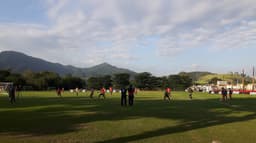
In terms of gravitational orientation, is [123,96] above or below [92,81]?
below

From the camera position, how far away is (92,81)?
158875 millimetres

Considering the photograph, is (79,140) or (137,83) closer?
(79,140)

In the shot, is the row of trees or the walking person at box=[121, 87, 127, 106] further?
the row of trees

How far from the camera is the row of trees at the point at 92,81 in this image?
428 ft

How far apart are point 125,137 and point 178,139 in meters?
2.01

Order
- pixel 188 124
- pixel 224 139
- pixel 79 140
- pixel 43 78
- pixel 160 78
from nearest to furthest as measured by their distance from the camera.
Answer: pixel 79 140
pixel 224 139
pixel 188 124
pixel 43 78
pixel 160 78

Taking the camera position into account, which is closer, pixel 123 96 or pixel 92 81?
pixel 123 96

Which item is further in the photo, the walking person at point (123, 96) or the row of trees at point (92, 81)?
the row of trees at point (92, 81)

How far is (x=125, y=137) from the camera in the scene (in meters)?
12.7

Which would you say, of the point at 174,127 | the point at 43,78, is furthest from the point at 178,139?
the point at 43,78

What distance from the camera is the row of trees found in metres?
130

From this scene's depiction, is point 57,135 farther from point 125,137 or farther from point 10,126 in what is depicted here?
point 10,126

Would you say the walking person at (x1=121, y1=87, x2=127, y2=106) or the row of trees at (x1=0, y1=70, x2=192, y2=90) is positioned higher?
the row of trees at (x1=0, y1=70, x2=192, y2=90)

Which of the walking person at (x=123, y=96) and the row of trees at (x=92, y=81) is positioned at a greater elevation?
the row of trees at (x=92, y=81)
